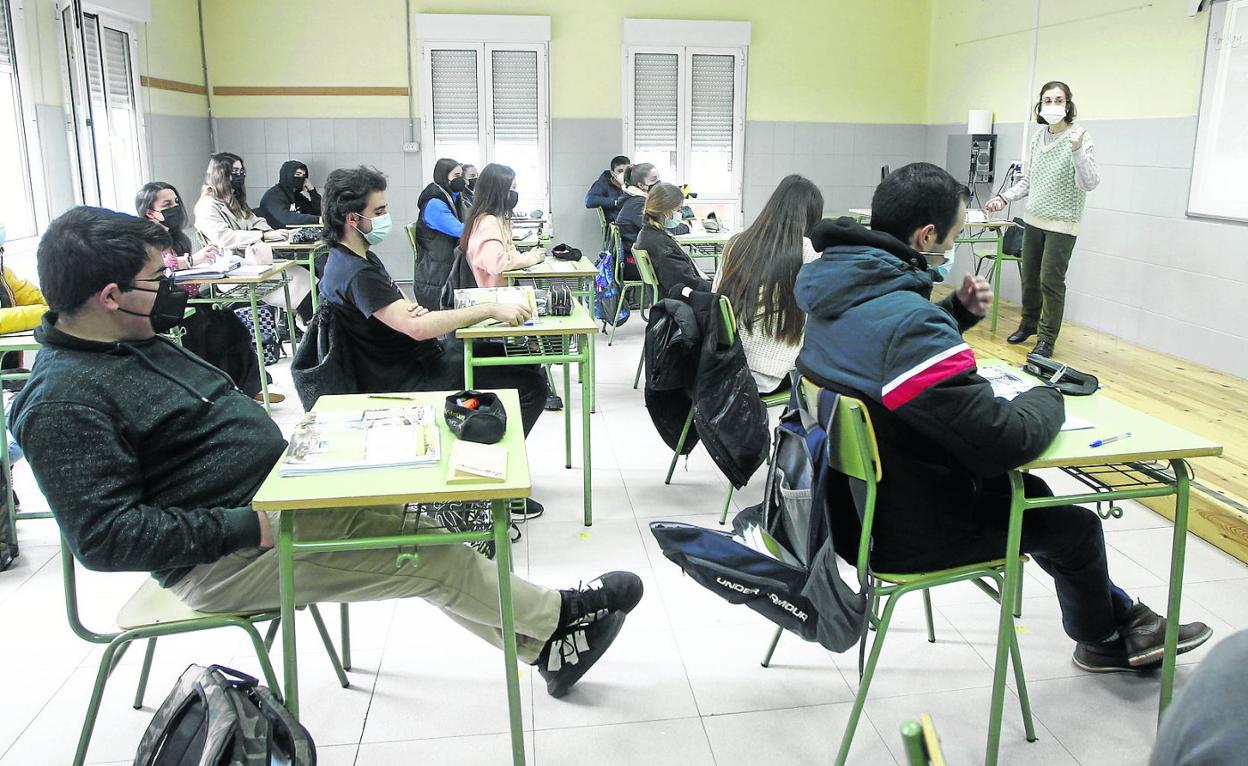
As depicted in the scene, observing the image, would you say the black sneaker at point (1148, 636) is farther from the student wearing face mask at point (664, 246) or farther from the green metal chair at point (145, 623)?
the student wearing face mask at point (664, 246)

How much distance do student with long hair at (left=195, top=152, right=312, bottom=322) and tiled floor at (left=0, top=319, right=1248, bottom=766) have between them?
2731 mm

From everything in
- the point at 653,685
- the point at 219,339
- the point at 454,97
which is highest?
the point at 454,97

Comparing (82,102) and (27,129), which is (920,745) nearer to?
(27,129)

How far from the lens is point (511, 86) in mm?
8227

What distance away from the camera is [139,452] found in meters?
1.60

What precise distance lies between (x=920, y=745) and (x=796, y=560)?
1.26m

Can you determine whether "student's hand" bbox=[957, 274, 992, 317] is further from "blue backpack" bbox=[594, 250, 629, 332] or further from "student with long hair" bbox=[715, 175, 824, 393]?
"blue backpack" bbox=[594, 250, 629, 332]

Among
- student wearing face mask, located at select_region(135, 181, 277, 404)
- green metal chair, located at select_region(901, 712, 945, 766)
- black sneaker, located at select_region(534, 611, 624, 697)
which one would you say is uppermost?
green metal chair, located at select_region(901, 712, 945, 766)

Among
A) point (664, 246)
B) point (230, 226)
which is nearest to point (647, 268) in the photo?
point (664, 246)

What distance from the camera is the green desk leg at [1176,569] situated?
6.26ft

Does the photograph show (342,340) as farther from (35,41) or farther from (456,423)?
(35,41)

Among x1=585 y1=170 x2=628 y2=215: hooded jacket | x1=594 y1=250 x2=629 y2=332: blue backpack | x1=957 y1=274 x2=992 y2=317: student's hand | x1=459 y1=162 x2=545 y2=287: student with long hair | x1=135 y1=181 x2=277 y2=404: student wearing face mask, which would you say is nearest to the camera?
x1=957 y1=274 x2=992 y2=317: student's hand

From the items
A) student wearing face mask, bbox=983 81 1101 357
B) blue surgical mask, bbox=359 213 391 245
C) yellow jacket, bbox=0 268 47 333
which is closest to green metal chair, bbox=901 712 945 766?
blue surgical mask, bbox=359 213 391 245

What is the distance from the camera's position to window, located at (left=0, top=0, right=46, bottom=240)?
4898 millimetres
